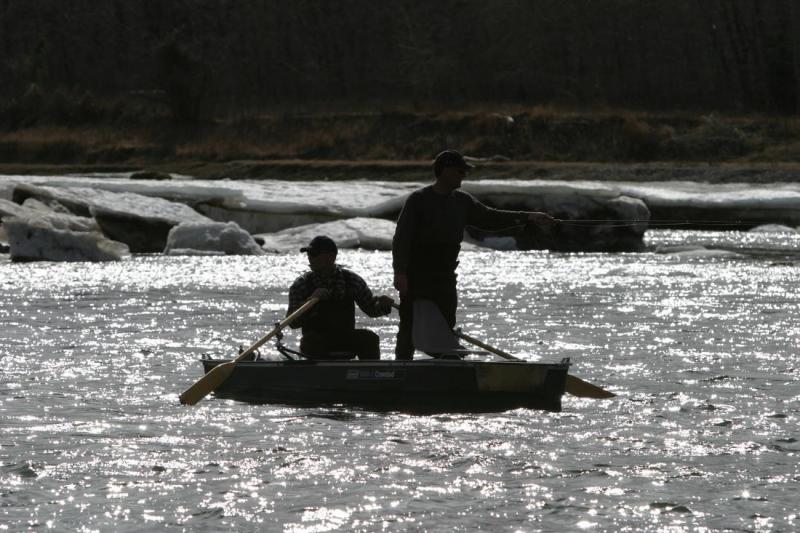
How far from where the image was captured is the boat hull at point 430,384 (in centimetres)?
971

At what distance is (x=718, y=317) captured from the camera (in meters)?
16.1

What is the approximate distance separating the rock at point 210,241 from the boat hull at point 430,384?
55.5ft

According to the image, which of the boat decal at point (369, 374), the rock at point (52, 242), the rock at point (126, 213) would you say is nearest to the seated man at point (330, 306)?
the boat decal at point (369, 374)

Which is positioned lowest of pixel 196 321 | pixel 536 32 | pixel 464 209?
pixel 196 321

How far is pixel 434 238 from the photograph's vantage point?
10.2m

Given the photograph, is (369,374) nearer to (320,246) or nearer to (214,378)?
(320,246)

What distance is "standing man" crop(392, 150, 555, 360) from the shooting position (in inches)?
395

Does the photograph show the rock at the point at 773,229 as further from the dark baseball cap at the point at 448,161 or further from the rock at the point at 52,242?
the dark baseball cap at the point at 448,161

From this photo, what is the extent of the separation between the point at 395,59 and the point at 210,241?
41651 millimetres

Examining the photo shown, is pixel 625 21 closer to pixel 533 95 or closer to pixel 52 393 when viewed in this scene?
pixel 533 95

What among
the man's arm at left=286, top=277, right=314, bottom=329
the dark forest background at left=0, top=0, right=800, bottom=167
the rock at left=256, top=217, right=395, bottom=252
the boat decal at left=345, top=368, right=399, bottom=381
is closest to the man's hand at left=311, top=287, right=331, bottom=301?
the man's arm at left=286, top=277, right=314, bottom=329

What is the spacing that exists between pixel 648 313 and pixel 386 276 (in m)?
6.43

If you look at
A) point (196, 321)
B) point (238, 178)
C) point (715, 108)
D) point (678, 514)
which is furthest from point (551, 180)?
point (678, 514)

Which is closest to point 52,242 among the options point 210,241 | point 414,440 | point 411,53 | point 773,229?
point 210,241
